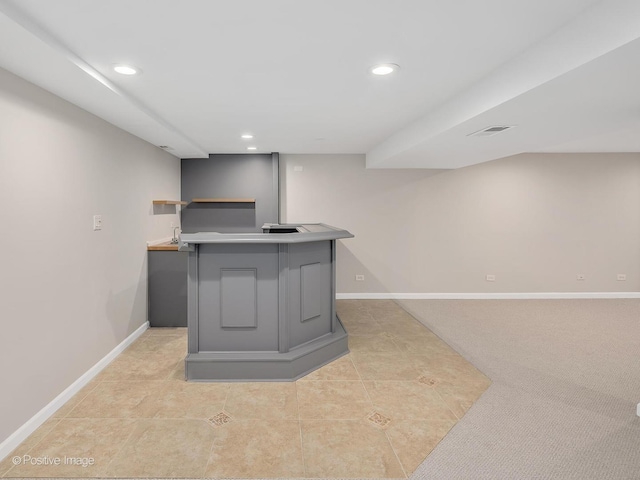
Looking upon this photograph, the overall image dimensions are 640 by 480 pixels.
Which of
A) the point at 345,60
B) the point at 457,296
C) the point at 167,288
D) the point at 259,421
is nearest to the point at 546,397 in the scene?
the point at 259,421

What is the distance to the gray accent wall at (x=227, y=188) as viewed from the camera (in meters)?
5.43

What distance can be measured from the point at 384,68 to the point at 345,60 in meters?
0.27

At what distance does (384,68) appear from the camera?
85.7 inches

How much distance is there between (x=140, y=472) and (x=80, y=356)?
1362mm

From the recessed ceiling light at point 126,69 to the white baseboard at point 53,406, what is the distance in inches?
87.6

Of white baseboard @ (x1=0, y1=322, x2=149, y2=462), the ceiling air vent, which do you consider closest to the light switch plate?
white baseboard @ (x1=0, y1=322, x2=149, y2=462)

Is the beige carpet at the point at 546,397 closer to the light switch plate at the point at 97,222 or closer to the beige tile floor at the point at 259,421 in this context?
the beige tile floor at the point at 259,421

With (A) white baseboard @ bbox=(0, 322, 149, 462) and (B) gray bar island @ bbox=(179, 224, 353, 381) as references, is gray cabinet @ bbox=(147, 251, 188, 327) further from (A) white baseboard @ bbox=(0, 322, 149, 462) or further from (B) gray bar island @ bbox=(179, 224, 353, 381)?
(B) gray bar island @ bbox=(179, 224, 353, 381)

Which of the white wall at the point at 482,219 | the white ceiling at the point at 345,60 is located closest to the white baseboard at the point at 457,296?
the white wall at the point at 482,219

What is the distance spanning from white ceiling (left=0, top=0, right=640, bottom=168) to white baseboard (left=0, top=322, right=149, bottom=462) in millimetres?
2095

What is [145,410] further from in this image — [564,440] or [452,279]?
[452,279]

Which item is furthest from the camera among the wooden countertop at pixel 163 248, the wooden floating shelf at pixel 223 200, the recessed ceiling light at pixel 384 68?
the wooden floating shelf at pixel 223 200

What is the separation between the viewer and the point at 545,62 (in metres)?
1.82

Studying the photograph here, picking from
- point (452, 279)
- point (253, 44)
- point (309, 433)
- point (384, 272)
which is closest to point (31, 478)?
point (309, 433)
